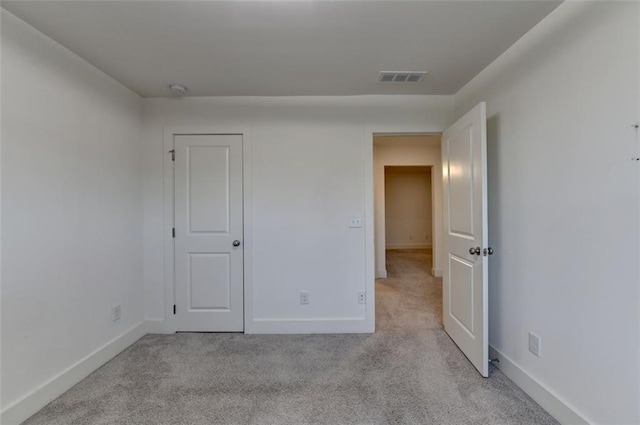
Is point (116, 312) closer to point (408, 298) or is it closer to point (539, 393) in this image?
point (539, 393)

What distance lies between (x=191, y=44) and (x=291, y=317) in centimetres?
243

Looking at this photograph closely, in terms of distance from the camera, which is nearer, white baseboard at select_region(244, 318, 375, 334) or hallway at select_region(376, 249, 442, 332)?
white baseboard at select_region(244, 318, 375, 334)

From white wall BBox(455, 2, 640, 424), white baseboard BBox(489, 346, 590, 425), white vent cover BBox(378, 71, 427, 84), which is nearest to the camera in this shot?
white wall BBox(455, 2, 640, 424)

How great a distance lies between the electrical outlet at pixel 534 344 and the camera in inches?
72.2

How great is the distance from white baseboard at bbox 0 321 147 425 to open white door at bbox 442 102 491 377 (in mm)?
2874

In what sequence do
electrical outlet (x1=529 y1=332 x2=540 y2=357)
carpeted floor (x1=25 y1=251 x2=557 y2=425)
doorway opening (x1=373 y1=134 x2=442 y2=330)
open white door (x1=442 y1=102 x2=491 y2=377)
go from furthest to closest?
doorway opening (x1=373 y1=134 x2=442 y2=330) < open white door (x1=442 y1=102 x2=491 y2=377) < electrical outlet (x1=529 y1=332 x2=540 y2=357) < carpeted floor (x1=25 y1=251 x2=557 y2=425)

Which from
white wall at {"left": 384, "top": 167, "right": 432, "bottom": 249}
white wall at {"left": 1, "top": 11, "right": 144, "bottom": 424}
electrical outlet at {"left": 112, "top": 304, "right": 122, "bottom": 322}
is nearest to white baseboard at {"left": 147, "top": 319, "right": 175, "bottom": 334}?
white wall at {"left": 1, "top": 11, "right": 144, "bottom": 424}

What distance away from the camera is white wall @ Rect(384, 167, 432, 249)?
851 centimetres

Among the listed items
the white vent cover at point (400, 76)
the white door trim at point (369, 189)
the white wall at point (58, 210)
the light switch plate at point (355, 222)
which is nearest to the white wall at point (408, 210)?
the white door trim at point (369, 189)

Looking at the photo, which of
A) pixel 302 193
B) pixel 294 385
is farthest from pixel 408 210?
pixel 294 385

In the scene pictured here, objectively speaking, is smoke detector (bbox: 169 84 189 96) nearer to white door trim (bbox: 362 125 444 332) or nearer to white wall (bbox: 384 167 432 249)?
white door trim (bbox: 362 125 444 332)

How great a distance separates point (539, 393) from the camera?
1.79m

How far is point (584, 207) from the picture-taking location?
1500mm

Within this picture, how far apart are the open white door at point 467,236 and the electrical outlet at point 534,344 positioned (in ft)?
0.84
